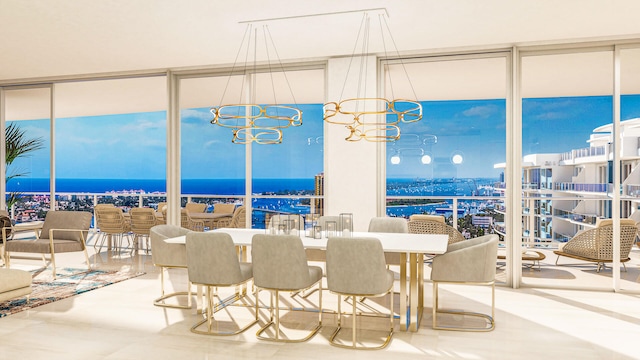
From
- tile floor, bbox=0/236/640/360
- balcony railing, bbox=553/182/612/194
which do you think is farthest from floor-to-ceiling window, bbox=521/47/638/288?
tile floor, bbox=0/236/640/360

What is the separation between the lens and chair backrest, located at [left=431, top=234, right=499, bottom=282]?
4.12 metres

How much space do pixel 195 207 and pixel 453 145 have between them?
3.77 m

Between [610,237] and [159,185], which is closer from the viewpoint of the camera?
[610,237]

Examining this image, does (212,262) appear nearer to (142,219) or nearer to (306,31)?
(306,31)

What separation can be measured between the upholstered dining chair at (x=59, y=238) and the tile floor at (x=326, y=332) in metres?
1.12

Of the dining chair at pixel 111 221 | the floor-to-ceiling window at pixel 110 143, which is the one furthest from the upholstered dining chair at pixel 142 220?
the floor-to-ceiling window at pixel 110 143

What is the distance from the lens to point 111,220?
8281 millimetres

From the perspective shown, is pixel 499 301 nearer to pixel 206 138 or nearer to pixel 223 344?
pixel 223 344

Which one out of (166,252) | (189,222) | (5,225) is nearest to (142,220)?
(189,222)

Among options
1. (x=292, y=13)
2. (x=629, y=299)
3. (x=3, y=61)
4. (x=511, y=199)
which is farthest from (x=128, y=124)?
(x=629, y=299)

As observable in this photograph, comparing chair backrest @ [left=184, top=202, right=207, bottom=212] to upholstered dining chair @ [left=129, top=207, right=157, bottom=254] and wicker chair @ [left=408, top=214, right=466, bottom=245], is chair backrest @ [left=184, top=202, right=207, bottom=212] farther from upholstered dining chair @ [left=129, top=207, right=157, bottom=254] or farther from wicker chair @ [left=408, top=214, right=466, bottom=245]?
wicker chair @ [left=408, top=214, right=466, bottom=245]

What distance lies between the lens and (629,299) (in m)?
5.34

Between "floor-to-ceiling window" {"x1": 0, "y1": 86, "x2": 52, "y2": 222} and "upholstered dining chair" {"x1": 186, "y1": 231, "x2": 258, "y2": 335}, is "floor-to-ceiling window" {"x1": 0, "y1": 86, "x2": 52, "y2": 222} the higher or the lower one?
the higher one

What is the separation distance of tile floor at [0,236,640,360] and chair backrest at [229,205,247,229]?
1739 millimetres
